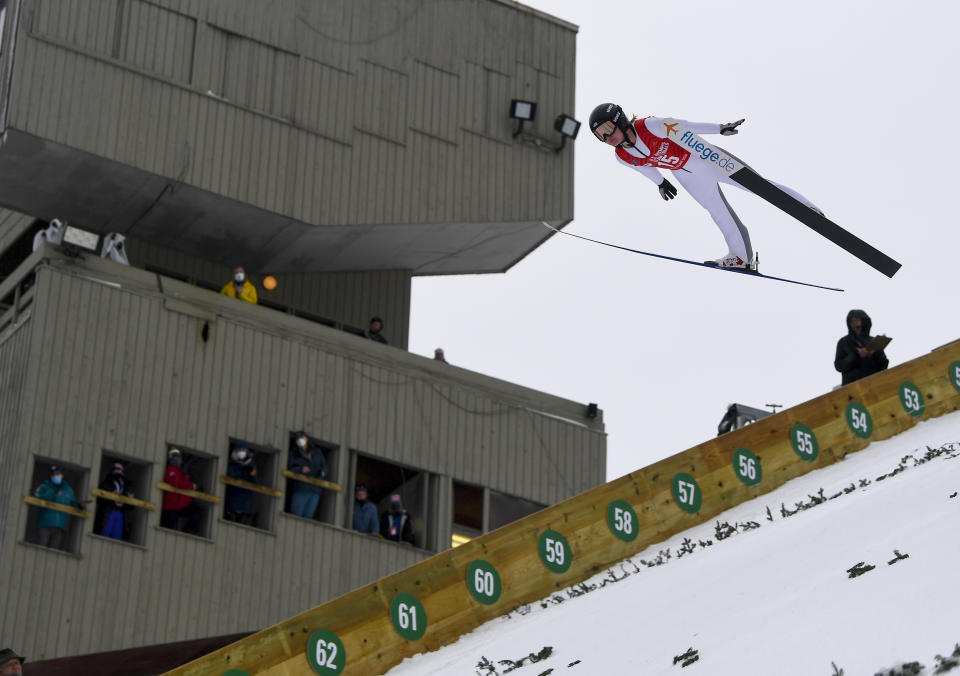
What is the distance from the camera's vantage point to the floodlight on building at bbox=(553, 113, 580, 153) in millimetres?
26828

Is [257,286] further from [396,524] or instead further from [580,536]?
[580,536]

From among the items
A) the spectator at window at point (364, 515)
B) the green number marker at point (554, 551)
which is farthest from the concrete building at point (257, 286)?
the green number marker at point (554, 551)

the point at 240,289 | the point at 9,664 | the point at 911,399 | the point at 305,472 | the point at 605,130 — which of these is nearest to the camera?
the point at 9,664

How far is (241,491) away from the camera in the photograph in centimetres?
2197

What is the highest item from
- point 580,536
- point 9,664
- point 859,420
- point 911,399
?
point 911,399

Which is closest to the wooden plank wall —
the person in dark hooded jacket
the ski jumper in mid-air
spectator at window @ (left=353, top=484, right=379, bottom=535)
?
the person in dark hooded jacket

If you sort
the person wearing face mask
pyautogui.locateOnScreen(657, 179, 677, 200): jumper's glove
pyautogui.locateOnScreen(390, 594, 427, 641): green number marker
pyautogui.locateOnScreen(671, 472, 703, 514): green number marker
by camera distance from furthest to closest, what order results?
the person wearing face mask
pyautogui.locateOnScreen(657, 179, 677, 200): jumper's glove
pyautogui.locateOnScreen(671, 472, 703, 514): green number marker
pyautogui.locateOnScreen(390, 594, 427, 641): green number marker

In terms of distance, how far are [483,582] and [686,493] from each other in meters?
2.18

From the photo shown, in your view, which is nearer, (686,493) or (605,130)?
(686,493)

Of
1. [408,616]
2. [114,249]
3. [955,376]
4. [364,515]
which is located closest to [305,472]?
[364,515]

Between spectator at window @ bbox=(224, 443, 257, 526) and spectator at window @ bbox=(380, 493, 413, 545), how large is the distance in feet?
6.88

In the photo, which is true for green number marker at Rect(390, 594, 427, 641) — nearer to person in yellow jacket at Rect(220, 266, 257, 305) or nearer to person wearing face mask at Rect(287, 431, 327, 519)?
person wearing face mask at Rect(287, 431, 327, 519)

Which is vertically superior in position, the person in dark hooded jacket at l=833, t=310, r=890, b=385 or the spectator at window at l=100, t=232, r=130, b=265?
the spectator at window at l=100, t=232, r=130, b=265

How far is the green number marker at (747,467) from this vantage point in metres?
14.1
